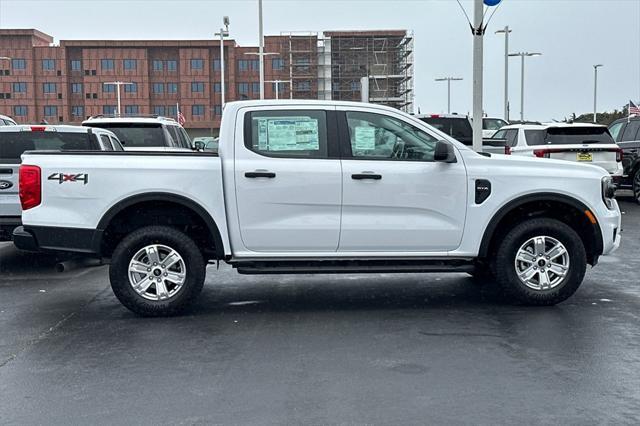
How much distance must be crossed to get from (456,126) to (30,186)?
14.4 meters

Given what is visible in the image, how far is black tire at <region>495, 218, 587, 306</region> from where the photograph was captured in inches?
300

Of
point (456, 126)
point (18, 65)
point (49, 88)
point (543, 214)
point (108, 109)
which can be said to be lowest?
point (543, 214)

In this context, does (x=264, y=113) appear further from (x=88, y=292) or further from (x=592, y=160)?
(x=592, y=160)

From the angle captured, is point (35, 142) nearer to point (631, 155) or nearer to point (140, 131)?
point (140, 131)

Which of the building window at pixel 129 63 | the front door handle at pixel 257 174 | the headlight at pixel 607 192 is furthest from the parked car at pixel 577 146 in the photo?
the building window at pixel 129 63

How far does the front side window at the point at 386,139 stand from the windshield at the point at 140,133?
28.4 ft

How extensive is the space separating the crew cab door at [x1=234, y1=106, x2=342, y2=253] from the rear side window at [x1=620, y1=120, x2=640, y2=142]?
1292 centimetres

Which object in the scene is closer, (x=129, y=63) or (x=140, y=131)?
(x=140, y=131)

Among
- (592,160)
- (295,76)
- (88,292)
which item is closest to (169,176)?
(88,292)

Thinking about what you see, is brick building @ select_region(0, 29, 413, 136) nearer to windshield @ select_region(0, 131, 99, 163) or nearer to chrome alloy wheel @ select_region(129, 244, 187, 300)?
windshield @ select_region(0, 131, 99, 163)

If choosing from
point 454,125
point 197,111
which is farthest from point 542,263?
point 197,111

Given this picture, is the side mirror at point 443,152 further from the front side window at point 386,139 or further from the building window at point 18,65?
the building window at point 18,65

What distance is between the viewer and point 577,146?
52.2 feet

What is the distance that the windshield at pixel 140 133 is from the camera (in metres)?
15.5
